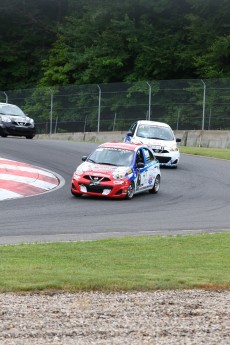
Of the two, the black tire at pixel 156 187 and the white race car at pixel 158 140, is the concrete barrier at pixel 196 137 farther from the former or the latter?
the black tire at pixel 156 187

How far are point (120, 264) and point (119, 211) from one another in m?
7.74

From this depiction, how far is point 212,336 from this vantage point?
761 cm

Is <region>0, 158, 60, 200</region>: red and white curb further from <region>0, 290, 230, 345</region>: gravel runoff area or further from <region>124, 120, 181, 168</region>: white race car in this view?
<region>0, 290, 230, 345</region>: gravel runoff area

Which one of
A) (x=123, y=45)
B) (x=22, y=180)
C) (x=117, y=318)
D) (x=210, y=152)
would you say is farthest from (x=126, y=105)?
(x=117, y=318)

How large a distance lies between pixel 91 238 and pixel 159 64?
4444 cm

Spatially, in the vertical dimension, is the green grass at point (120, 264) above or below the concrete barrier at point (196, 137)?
above

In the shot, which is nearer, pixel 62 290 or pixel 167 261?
pixel 62 290

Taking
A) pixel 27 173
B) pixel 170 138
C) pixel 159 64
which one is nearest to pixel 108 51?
pixel 159 64

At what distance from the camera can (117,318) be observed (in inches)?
324

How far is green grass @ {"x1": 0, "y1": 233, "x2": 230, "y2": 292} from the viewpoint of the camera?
387 inches

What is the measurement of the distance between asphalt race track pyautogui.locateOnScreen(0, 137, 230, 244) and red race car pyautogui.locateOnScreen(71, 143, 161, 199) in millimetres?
244

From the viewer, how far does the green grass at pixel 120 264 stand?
9828mm

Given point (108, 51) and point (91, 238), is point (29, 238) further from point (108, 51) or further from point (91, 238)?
point (108, 51)

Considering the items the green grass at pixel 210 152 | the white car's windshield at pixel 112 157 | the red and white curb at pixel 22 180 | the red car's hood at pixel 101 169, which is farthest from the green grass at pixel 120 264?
the green grass at pixel 210 152
